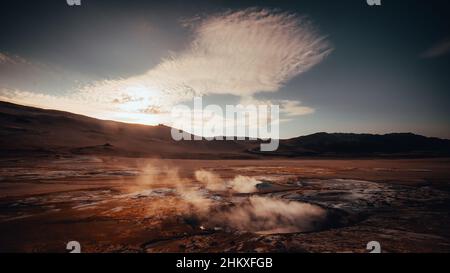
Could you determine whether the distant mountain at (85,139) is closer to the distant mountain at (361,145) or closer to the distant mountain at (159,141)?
the distant mountain at (159,141)

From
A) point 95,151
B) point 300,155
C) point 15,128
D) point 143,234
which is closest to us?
point 143,234

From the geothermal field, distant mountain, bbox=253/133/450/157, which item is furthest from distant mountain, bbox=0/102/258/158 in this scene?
the geothermal field

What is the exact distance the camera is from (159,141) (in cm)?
5719

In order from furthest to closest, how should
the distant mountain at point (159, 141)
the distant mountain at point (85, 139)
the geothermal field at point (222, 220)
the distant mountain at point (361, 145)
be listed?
the distant mountain at point (361, 145), the distant mountain at point (159, 141), the distant mountain at point (85, 139), the geothermal field at point (222, 220)

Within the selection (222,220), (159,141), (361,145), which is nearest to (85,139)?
(159,141)

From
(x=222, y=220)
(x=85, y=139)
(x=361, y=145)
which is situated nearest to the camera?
(x=222, y=220)

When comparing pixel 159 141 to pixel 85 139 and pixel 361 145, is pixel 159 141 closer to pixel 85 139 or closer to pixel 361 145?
pixel 85 139

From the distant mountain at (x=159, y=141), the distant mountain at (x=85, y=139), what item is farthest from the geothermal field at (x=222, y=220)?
the distant mountain at (x=159, y=141)

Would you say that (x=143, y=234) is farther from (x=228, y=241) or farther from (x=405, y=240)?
(x=405, y=240)

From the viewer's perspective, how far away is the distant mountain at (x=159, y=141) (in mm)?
39219

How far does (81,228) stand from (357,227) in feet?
18.6

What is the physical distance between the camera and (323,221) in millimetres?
5891

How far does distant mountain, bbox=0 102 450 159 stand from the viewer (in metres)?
39.2

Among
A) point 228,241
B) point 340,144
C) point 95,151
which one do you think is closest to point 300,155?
point 340,144
